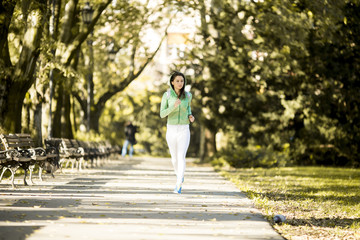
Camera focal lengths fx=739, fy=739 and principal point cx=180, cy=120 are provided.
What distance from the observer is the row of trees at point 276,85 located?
26.6 m

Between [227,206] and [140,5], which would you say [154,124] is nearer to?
[140,5]

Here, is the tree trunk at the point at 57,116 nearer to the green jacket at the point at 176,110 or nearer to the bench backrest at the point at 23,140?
the bench backrest at the point at 23,140

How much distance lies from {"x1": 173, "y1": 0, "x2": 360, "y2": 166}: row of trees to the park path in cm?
1314

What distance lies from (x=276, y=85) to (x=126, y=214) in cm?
2002

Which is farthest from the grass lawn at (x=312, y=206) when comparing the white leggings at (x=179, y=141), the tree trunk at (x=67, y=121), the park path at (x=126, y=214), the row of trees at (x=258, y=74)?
the tree trunk at (x=67, y=121)

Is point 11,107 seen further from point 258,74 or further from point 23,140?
point 258,74

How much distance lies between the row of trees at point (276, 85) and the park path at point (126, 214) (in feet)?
43.1

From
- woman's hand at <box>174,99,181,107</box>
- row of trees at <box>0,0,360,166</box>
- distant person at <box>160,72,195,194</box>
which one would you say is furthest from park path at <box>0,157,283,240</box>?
row of trees at <box>0,0,360,166</box>

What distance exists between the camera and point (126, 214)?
9.75 m

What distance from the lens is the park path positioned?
311 inches

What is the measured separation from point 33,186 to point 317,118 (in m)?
16.5

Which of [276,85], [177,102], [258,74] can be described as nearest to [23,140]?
[177,102]

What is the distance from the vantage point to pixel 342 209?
459 inches

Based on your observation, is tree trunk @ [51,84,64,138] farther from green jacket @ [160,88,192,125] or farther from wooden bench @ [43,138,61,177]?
green jacket @ [160,88,192,125]
